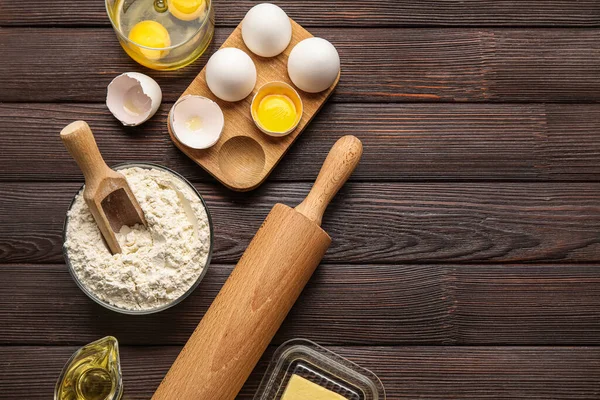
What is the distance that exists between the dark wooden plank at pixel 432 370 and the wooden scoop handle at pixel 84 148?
0.38 m

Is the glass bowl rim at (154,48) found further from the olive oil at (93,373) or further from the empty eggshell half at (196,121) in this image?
the olive oil at (93,373)

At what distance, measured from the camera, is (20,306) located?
122 cm

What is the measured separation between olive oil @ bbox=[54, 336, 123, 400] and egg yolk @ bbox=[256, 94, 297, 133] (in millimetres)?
514

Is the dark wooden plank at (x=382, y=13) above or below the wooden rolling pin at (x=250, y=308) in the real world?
above

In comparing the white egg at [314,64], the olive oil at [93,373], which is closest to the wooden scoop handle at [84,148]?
the olive oil at [93,373]

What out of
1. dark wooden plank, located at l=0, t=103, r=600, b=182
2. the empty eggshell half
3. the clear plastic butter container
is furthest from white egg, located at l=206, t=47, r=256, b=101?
the clear plastic butter container

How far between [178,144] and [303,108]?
265 millimetres

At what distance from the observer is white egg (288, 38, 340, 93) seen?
117 cm

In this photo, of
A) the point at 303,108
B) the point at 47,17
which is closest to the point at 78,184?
the point at 47,17

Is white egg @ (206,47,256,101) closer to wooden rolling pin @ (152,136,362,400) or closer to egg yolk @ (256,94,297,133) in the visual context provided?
egg yolk @ (256,94,297,133)

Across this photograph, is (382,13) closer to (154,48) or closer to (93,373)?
(154,48)

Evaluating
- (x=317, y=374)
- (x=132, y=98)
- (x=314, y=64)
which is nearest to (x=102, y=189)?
(x=132, y=98)

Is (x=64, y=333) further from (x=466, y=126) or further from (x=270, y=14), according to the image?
(x=466, y=126)

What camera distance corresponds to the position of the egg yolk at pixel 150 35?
1.22m
